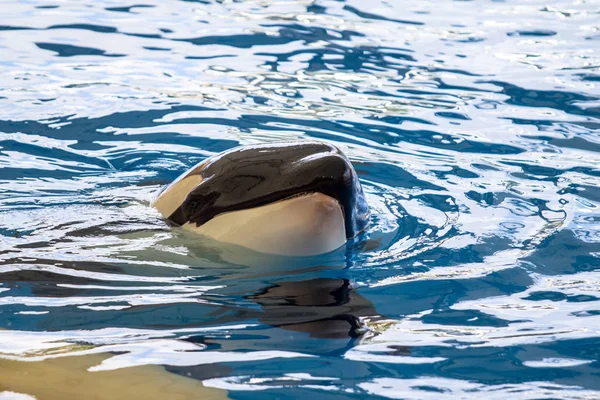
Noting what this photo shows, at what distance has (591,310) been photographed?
430 cm

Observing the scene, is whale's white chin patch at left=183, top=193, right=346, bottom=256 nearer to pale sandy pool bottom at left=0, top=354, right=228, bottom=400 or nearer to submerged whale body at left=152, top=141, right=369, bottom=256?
submerged whale body at left=152, top=141, right=369, bottom=256

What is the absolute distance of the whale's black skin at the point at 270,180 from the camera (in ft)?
14.5

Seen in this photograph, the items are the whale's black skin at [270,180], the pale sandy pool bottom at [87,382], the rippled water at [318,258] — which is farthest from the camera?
the whale's black skin at [270,180]

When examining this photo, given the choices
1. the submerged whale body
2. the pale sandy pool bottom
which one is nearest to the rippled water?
the pale sandy pool bottom

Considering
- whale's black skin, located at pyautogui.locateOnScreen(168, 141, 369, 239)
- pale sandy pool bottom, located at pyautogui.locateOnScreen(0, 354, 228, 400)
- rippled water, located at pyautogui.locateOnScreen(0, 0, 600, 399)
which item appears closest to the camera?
pale sandy pool bottom, located at pyautogui.locateOnScreen(0, 354, 228, 400)

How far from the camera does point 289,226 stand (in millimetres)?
4508

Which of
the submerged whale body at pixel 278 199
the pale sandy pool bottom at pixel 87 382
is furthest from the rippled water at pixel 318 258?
the submerged whale body at pixel 278 199

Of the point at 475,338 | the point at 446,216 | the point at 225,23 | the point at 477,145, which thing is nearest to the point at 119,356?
the point at 475,338

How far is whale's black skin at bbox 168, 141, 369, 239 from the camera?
4410mm

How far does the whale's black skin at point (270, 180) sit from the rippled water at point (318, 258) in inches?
8.7

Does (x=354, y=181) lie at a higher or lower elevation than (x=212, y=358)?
higher

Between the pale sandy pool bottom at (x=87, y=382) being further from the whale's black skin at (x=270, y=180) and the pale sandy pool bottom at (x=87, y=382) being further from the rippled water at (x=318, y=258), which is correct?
the whale's black skin at (x=270, y=180)

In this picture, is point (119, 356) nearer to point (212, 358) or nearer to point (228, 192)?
point (212, 358)

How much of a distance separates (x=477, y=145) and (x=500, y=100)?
4.99ft
